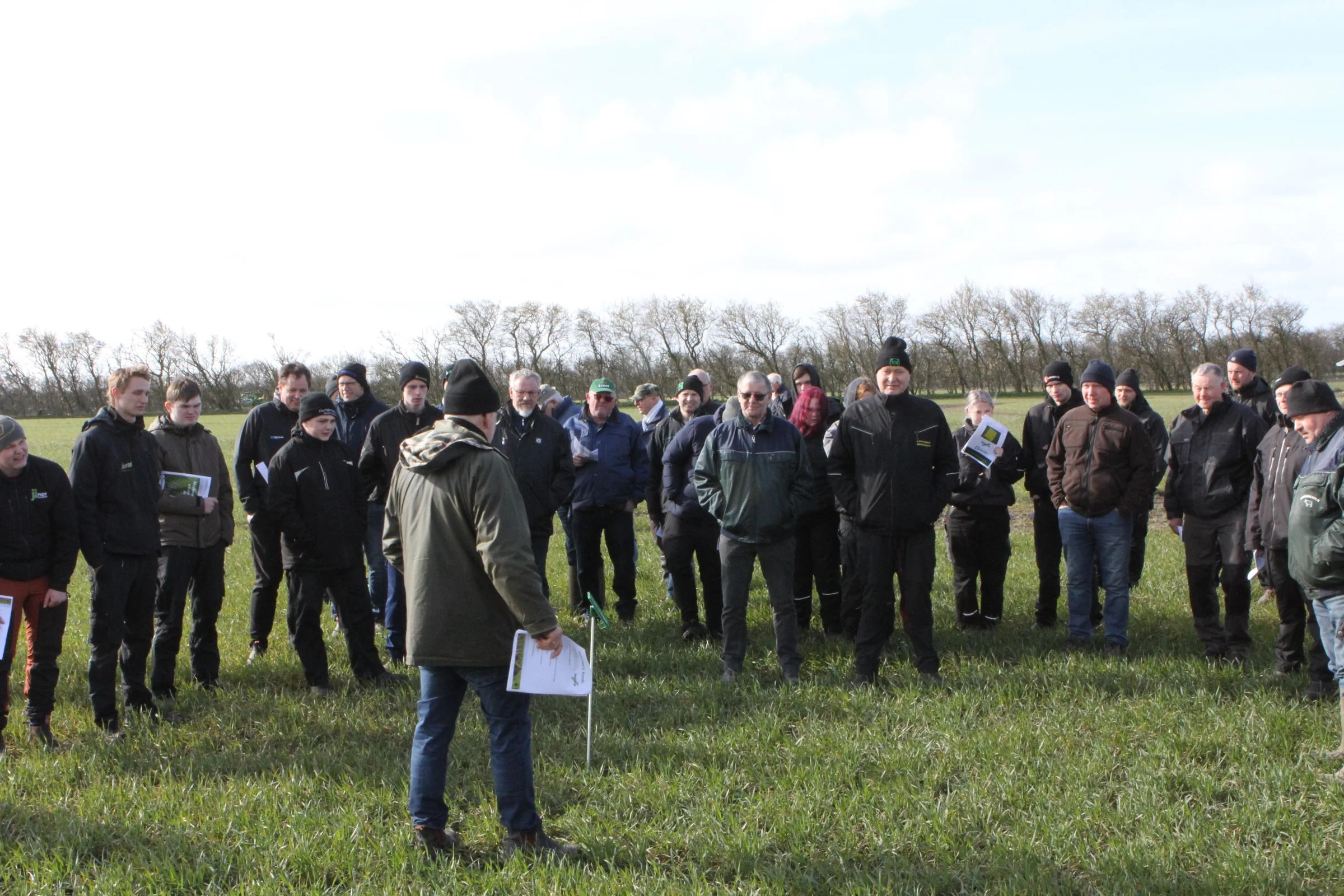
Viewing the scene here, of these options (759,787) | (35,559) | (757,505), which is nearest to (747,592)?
(757,505)

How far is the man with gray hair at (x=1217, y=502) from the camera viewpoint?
7.07 meters

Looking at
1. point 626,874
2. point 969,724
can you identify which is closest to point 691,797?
point 626,874

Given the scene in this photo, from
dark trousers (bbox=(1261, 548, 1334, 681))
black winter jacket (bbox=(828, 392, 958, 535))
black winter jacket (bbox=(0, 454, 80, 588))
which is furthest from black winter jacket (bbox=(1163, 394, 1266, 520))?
black winter jacket (bbox=(0, 454, 80, 588))

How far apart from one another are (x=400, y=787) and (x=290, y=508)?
2537 millimetres

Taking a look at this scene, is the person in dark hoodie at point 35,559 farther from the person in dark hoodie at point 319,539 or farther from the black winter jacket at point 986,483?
the black winter jacket at point 986,483

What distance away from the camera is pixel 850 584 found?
799 centimetres

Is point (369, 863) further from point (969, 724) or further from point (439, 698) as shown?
point (969, 724)

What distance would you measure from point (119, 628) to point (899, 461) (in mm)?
5219

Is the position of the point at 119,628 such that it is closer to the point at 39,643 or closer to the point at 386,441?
the point at 39,643

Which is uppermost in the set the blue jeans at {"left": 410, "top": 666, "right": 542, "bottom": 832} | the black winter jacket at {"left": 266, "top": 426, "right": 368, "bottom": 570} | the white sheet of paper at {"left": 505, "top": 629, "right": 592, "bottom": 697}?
the black winter jacket at {"left": 266, "top": 426, "right": 368, "bottom": 570}

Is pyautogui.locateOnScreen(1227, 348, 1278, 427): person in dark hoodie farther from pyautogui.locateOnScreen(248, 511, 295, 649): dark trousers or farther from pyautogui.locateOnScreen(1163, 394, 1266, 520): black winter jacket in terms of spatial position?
pyautogui.locateOnScreen(248, 511, 295, 649): dark trousers

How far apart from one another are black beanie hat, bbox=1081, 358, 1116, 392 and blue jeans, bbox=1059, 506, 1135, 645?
3.20 ft

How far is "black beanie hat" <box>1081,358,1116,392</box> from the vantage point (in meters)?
7.36

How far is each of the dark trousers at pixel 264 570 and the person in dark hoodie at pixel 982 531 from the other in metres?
5.42
